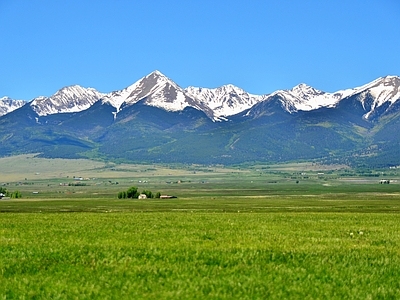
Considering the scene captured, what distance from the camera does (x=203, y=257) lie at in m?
22.8

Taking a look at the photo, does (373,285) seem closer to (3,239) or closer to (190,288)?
(190,288)

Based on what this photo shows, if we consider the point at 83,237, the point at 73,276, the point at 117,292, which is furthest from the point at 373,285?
the point at 83,237

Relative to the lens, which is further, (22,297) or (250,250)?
(250,250)

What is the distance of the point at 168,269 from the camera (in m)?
20.7

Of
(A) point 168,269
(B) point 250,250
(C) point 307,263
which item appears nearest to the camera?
(A) point 168,269

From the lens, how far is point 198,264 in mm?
21703

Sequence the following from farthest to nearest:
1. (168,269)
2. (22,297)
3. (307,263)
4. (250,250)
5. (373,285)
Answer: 1. (250,250)
2. (307,263)
3. (168,269)
4. (373,285)
5. (22,297)

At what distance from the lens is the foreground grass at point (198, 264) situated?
18172 mm

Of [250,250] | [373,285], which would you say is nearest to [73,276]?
Result: [250,250]

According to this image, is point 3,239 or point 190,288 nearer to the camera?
point 190,288

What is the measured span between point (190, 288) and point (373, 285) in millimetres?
5677

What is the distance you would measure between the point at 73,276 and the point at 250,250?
7.60m

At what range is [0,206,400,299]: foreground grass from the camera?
715 inches

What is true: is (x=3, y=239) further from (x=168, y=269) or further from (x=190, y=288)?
(x=190, y=288)
